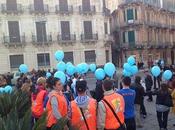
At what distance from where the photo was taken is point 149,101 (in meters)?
13.9

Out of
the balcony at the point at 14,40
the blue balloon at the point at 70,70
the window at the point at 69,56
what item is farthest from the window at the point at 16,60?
the blue balloon at the point at 70,70

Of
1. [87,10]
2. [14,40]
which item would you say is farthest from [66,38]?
[14,40]

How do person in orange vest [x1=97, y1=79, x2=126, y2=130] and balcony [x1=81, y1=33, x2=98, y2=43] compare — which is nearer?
person in orange vest [x1=97, y1=79, x2=126, y2=130]

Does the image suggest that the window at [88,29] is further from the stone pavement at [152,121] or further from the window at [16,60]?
the stone pavement at [152,121]

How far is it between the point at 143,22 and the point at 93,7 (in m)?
12.9

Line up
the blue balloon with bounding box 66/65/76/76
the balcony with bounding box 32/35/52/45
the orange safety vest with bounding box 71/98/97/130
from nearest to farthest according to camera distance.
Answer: the orange safety vest with bounding box 71/98/97/130, the blue balloon with bounding box 66/65/76/76, the balcony with bounding box 32/35/52/45

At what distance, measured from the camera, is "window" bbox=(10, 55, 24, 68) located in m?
36.0

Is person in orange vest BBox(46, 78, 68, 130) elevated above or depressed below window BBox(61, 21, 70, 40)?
below

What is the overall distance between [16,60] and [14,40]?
6.75ft

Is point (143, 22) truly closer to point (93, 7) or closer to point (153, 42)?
point (153, 42)

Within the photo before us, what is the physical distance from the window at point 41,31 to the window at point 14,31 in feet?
6.98

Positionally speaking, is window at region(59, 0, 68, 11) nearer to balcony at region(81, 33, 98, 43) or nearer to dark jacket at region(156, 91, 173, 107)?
balcony at region(81, 33, 98, 43)

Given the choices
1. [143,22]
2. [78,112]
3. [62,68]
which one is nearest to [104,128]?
[78,112]

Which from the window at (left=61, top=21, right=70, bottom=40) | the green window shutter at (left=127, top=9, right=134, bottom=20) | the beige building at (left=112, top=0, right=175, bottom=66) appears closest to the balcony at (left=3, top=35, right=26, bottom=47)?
the window at (left=61, top=21, right=70, bottom=40)
